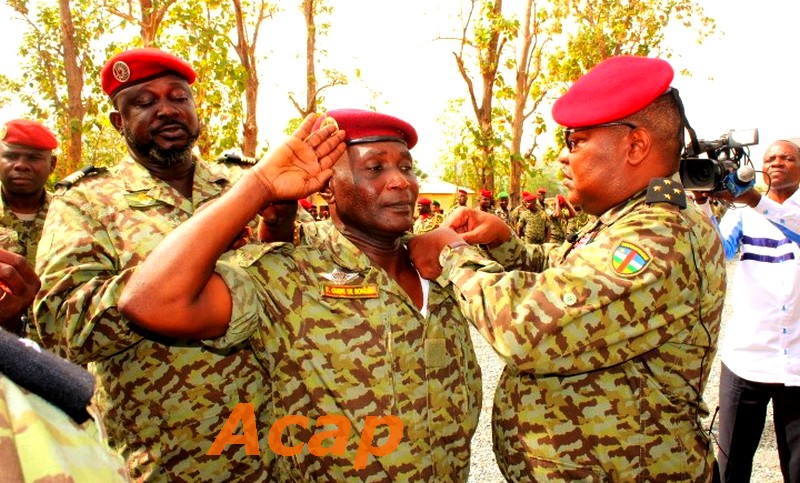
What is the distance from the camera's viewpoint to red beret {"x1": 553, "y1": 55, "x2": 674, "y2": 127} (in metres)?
1.87

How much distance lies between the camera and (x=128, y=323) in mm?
1922

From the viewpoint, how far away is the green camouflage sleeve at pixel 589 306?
1665 millimetres

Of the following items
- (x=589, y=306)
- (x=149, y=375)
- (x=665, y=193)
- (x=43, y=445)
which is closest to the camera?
(x=43, y=445)

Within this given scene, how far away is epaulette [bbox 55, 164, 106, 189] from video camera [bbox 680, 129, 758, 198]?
2438 millimetres

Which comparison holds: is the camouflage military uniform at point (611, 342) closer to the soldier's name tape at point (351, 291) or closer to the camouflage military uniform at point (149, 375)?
the soldier's name tape at point (351, 291)

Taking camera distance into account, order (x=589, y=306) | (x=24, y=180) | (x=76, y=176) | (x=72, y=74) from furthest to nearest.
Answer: (x=72, y=74) < (x=24, y=180) < (x=76, y=176) < (x=589, y=306)

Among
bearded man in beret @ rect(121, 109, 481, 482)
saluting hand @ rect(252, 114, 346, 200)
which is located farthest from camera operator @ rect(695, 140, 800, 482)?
saluting hand @ rect(252, 114, 346, 200)

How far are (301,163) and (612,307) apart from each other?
0.99 meters

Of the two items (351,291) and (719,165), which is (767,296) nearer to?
(719,165)

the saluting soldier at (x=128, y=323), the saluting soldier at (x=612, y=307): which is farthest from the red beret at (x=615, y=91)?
the saluting soldier at (x=128, y=323)

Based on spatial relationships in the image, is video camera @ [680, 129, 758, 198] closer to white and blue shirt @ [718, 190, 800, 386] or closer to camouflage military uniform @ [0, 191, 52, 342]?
white and blue shirt @ [718, 190, 800, 386]

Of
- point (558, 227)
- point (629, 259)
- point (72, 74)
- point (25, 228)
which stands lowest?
point (558, 227)

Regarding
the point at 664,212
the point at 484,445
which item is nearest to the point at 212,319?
the point at 664,212

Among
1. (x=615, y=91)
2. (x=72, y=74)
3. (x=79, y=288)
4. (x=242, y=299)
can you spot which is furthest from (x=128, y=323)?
(x=72, y=74)
